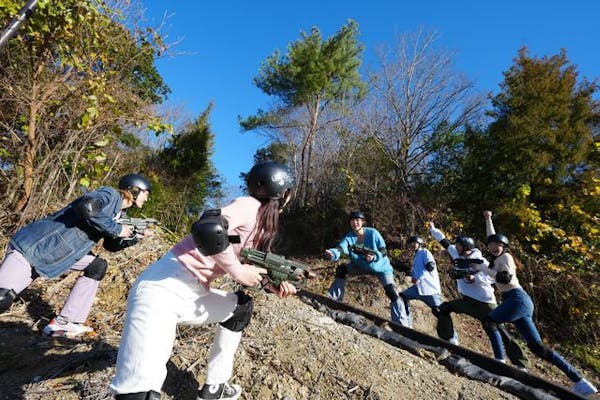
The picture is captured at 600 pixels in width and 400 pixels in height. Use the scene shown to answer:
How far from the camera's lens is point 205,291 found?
2301 millimetres

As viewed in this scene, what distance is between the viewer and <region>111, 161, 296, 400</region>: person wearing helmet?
6.35 feet

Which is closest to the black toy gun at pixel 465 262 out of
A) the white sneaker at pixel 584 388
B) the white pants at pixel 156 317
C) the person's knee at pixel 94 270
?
the white sneaker at pixel 584 388

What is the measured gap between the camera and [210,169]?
2000cm

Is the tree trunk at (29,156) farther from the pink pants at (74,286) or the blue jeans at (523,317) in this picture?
the blue jeans at (523,317)

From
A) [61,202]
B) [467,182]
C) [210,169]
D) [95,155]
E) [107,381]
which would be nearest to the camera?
[107,381]

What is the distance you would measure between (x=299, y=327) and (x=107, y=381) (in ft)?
6.16

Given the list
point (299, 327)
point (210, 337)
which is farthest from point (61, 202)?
point (299, 327)

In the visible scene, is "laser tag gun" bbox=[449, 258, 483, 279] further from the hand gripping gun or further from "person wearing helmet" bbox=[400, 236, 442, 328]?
the hand gripping gun

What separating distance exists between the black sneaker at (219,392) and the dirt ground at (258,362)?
135mm

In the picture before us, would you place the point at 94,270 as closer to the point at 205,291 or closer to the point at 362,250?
the point at 205,291

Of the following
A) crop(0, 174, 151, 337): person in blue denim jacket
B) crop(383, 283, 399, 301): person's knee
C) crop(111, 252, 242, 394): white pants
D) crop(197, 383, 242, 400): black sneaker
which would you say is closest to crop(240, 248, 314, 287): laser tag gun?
crop(111, 252, 242, 394): white pants

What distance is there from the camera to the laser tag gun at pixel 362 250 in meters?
6.31

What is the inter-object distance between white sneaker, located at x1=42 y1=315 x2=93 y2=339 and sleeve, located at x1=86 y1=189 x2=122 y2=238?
1049 millimetres

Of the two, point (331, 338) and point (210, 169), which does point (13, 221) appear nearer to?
point (331, 338)
